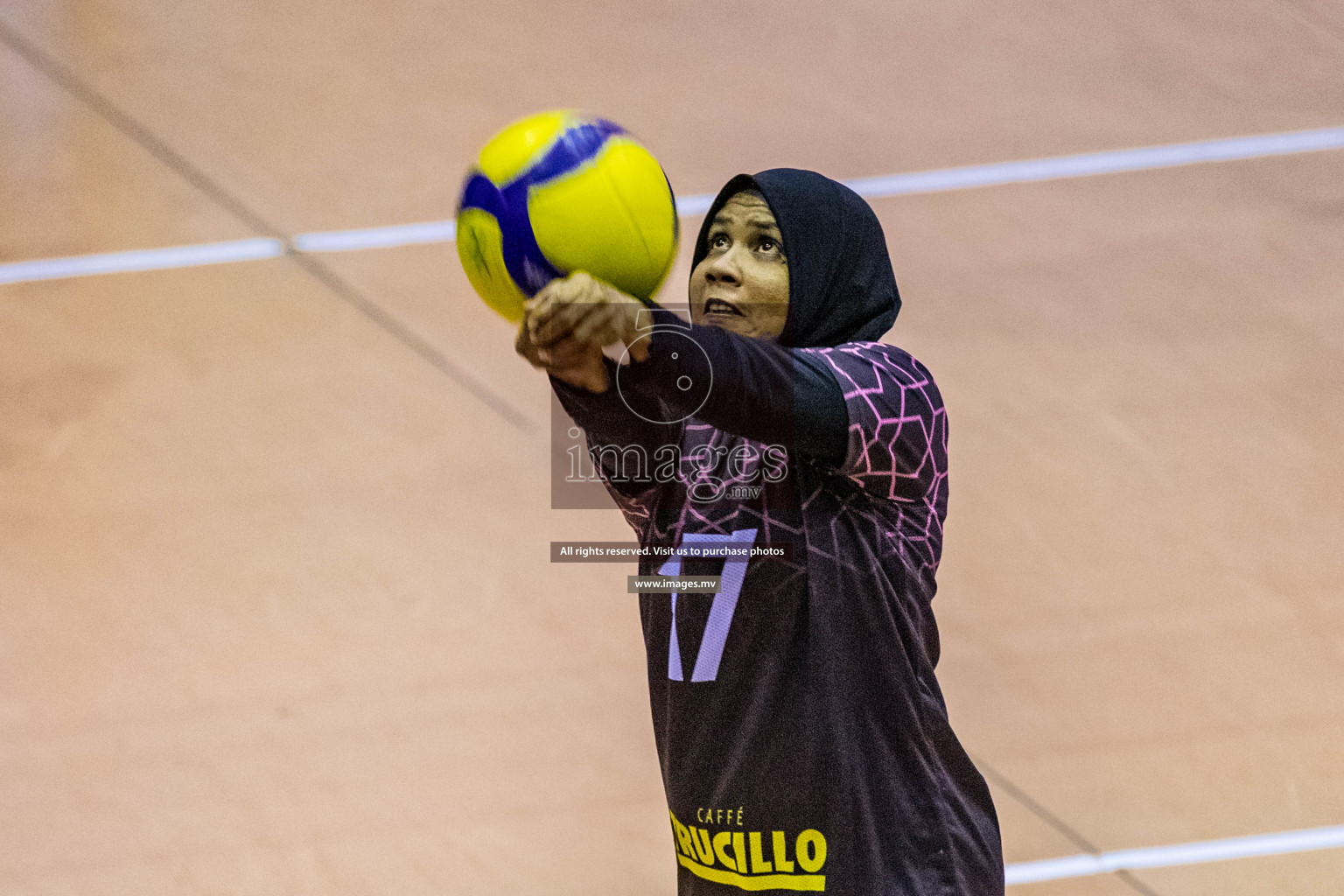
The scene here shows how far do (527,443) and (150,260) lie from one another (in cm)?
75

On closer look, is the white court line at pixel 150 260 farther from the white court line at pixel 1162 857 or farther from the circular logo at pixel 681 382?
the white court line at pixel 1162 857

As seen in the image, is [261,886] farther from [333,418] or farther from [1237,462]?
[1237,462]

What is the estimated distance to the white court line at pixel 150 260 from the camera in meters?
2.00

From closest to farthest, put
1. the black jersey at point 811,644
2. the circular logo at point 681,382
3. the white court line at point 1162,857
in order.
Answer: the circular logo at point 681,382
the black jersey at point 811,644
the white court line at point 1162,857

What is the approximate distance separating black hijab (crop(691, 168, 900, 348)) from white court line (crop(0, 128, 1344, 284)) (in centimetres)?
96

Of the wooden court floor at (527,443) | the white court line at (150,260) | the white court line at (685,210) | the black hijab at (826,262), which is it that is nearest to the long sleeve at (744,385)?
the black hijab at (826,262)

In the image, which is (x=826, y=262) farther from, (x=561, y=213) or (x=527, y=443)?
(x=527, y=443)

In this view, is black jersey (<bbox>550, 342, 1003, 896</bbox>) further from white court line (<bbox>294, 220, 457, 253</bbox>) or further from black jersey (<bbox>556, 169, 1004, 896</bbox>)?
white court line (<bbox>294, 220, 457, 253</bbox>)

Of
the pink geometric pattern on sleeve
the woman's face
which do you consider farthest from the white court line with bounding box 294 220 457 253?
the pink geometric pattern on sleeve

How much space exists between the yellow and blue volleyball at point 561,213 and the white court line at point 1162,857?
4.31 feet

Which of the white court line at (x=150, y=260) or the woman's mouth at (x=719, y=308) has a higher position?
the woman's mouth at (x=719, y=308)

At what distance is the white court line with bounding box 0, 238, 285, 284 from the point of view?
1998 millimetres

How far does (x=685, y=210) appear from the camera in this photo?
199cm

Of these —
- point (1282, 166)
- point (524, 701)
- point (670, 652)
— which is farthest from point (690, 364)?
point (1282, 166)
